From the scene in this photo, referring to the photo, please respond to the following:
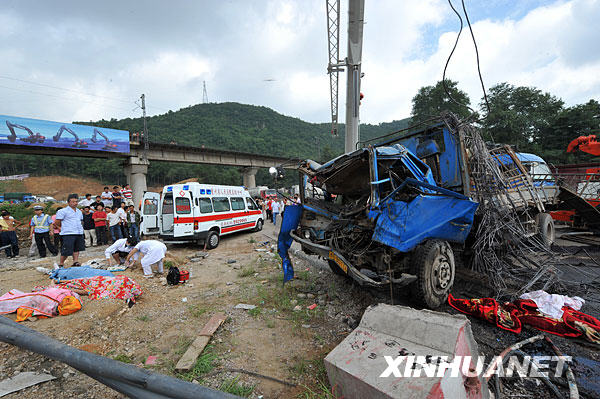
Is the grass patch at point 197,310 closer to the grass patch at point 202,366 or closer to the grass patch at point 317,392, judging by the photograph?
the grass patch at point 202,366

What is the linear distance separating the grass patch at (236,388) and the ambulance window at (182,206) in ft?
21.3

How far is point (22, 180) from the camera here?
5050cm

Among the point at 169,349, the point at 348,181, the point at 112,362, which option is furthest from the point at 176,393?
the point at 348,181

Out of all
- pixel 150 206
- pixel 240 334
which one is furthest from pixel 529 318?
pixel 150 206

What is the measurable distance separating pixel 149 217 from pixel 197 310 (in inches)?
249

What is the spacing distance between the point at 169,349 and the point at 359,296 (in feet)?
8.79

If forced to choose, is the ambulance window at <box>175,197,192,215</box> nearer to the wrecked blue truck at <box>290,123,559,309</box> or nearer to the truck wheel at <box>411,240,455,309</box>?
the wrecked blue truck at <box>290,123,559,309</box>

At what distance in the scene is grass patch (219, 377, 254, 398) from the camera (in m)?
2.14

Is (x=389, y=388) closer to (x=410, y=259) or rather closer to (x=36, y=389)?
(x=410, y=259)

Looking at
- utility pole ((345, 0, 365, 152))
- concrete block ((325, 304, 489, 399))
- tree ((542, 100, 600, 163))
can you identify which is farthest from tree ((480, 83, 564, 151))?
concrete block ((325, 304, 489, 399))

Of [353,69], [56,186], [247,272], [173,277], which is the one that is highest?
[353,69]

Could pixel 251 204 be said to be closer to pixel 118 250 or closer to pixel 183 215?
pixel 183 215

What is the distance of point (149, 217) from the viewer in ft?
28.9

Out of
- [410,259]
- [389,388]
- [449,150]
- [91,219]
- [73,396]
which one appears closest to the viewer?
[389,388]
